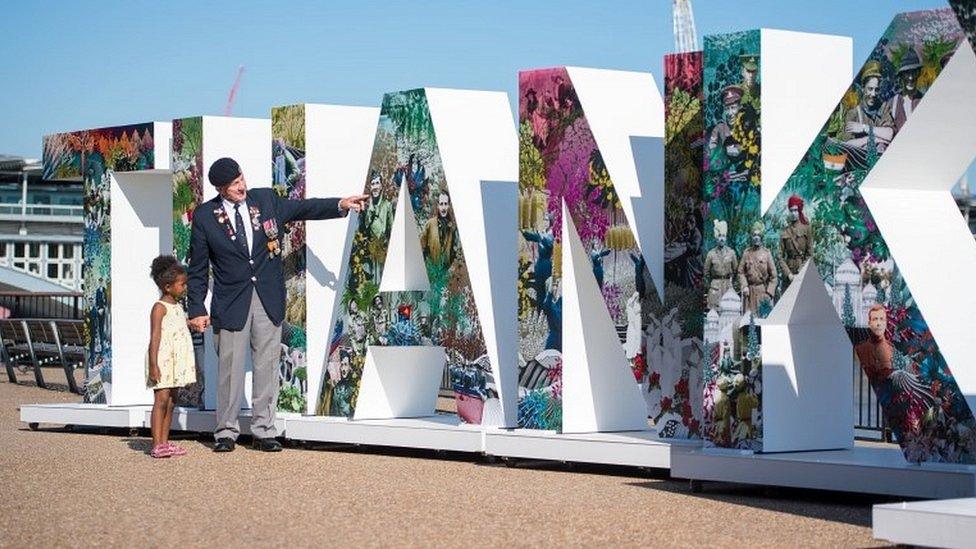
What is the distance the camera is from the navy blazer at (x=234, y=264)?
13.0m

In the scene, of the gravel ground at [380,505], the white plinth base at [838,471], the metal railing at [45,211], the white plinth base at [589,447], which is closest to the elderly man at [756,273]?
the white plinth base at [838,471]

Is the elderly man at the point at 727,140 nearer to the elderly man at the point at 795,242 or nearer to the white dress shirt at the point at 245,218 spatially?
the elderly man at the point at 795,242

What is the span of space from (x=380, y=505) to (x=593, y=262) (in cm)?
306

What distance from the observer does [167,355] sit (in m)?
12.7

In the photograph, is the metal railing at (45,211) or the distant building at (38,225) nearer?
the distant building at (38,225)

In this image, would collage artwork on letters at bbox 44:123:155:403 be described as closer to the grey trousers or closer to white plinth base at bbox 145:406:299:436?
white plinth base at bbox 145:406:299:436

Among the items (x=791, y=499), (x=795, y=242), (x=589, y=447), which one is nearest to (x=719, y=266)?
(x=795, y=242)

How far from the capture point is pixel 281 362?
555 inches

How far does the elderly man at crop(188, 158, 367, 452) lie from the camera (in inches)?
510

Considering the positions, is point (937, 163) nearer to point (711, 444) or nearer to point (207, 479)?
point (711, 444)

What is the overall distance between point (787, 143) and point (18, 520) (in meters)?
5.05

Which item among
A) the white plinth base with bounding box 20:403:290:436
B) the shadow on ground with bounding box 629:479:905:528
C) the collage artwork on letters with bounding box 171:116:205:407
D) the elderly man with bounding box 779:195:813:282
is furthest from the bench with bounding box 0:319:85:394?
the elderly man with bounding box 779:195:813:282

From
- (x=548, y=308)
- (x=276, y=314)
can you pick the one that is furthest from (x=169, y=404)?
(x=548, y=308)

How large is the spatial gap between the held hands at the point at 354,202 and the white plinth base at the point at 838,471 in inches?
150
